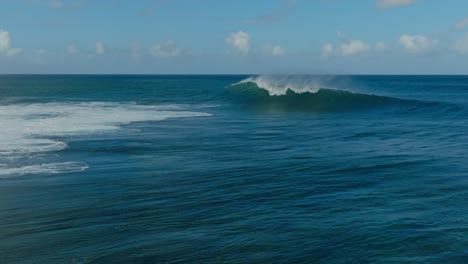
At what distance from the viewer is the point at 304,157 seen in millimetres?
15758

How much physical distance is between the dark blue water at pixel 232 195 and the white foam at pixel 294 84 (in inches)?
881

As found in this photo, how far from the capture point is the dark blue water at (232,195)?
320 inches

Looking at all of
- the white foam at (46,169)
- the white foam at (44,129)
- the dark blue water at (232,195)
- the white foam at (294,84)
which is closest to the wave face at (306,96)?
the white foam at (294,84)

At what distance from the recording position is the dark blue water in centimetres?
812

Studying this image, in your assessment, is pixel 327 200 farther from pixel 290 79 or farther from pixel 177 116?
pixel 290 79

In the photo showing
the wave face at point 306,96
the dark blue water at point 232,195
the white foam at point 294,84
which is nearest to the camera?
the dark blue water at point 232,195

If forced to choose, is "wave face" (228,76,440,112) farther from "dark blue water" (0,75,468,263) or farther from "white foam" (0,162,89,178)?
"white foam" (0,162,89,178)

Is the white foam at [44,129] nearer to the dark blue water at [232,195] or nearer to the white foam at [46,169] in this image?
the white foam at [46,169]

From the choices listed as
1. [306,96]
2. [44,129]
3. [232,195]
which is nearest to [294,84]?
[306,96]

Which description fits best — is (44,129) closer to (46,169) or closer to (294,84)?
(46,169)

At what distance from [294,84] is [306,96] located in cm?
601

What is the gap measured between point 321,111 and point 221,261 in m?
26.5

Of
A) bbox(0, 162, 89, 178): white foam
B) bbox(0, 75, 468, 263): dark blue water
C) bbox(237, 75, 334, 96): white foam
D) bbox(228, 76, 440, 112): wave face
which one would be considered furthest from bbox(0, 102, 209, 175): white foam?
bbox(237, 75, 334, 96): white foam

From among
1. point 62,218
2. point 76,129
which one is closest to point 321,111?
point 76,129
